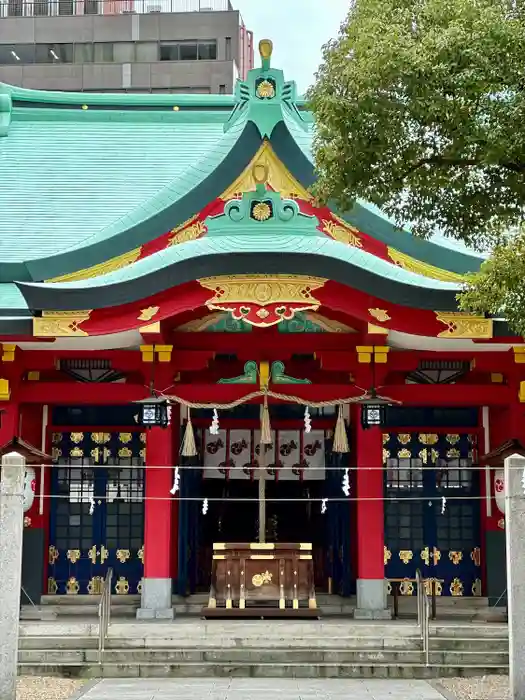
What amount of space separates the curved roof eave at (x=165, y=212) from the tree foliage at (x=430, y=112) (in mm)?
4058

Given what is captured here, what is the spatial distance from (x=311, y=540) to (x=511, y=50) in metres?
11.5

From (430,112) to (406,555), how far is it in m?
9.16

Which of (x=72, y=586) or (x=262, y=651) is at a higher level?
(x=72, y=586)

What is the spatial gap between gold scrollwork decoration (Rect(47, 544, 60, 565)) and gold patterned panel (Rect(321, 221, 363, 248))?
6.52m

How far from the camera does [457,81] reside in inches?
376

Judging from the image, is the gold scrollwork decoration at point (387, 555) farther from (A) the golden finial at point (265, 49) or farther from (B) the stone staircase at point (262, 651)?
(A) the golden finial at point (265, 49)

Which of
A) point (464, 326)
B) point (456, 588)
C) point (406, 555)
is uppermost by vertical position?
point (464, 326)

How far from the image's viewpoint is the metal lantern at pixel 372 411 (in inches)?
617

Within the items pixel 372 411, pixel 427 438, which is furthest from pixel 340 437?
pixel 427 438

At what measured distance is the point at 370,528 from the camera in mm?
16016

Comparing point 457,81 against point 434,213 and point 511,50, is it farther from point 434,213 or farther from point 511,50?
point 434,213

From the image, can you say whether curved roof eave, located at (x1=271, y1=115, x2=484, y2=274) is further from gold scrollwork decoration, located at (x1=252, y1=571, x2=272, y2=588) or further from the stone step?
the stone step

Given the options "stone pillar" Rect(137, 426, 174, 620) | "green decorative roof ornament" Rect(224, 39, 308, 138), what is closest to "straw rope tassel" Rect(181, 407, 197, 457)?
"stone pillar" Rect(137, 426, 174, 620)

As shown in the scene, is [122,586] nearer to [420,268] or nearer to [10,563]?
[10,563]
